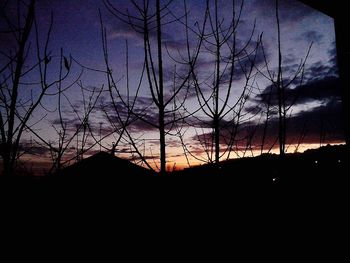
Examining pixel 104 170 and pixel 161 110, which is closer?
pixel 161 110

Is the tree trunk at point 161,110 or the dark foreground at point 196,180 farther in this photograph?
the tree trunk at point 161,110

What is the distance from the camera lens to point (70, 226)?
2.17 metres

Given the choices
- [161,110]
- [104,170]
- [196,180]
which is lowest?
[196,180]

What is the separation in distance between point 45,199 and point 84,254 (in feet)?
1.95

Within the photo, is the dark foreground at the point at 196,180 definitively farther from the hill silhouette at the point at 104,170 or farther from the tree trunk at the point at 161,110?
the tree trunk at the point at 161,110

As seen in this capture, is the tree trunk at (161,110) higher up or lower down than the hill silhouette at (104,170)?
higher up

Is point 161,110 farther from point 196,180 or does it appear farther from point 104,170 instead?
point 104,170

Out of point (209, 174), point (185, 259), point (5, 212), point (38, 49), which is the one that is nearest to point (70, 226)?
point (5, 212)

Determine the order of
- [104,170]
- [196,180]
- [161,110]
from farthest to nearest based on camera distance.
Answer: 1. [104,170]
2. [161,110]
3. [196,180]

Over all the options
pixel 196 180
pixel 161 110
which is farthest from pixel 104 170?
pixel 196 180

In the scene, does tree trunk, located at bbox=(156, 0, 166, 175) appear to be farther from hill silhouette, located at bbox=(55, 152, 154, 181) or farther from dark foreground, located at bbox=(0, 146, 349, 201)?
hill silhouette, located at bbox=(55, 152, 154, 181)

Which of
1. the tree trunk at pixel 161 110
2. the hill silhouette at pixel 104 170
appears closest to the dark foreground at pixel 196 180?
the hill silhouette at pixel 104 170

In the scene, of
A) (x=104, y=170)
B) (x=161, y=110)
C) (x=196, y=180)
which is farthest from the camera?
(x=104, y=170)

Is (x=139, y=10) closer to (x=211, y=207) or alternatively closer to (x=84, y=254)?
(x=211, y=207)
